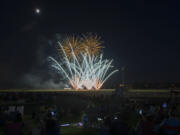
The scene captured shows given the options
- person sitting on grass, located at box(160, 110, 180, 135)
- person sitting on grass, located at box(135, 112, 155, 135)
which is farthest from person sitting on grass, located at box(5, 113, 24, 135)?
person sitting on grass, located at box(160, 110, 180, 135)

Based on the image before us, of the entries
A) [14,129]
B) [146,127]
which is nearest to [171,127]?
[146,127]

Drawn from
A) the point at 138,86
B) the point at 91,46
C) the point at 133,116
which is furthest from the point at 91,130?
the point at 138,86

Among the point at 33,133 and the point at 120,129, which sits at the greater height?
the point at 120,129

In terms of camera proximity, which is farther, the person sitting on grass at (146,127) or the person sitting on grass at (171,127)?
the person sitting on grass at (146,127)

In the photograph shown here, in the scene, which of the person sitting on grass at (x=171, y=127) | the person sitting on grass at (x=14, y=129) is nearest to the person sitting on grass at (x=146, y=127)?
the person sitting on grass at (x=171, y=127)

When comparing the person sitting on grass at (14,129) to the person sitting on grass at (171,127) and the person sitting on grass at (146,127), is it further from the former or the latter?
the person sitting on grass at (171,127)

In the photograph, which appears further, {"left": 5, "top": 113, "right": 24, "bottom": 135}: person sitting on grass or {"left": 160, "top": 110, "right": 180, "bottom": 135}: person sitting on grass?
{"left": 5, "top": 113, "right": 24, "bottom": 135}: person sitting on grass

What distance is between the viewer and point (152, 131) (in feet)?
23.3

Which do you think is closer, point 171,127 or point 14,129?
point 171,127

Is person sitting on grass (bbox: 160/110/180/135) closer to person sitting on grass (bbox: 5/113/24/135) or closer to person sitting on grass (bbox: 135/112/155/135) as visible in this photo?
person sitting on grass (bbox: 135/112/155/135)

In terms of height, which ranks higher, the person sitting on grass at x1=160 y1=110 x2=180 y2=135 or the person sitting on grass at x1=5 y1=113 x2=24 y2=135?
the person sitting on grass at x1=160 y1=110 x2=180 y2=135

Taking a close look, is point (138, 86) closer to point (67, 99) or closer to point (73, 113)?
point (67, 99)

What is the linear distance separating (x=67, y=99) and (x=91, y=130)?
9891 millimetres

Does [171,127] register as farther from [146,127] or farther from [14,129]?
[14,129]
